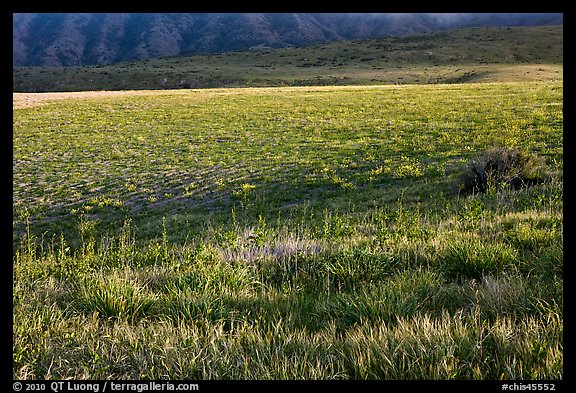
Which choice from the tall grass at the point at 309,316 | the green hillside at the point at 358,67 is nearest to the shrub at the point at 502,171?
the tall grass at the point at 309,316

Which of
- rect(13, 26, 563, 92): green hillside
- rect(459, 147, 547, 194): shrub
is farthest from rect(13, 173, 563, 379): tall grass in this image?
rect(13, 26, 563, 92): green hillside

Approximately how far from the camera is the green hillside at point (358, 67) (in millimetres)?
88812

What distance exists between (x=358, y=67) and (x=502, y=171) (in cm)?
10219

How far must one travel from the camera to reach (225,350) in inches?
140

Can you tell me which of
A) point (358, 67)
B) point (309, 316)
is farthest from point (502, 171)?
point (358, 67)

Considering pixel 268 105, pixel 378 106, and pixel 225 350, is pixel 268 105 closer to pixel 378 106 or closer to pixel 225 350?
pixel 378 106

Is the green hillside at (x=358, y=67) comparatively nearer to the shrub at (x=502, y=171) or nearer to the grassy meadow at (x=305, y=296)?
the shrub at (x=502, y=171)

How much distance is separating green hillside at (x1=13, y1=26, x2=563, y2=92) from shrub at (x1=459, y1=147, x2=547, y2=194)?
220 ft

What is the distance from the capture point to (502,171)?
47.5 ft

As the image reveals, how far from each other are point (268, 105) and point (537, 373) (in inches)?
1857

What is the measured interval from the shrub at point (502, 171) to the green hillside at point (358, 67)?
67.0 meters

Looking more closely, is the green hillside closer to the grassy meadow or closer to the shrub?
the shrub

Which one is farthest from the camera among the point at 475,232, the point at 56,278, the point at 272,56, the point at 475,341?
the point at 272,56
